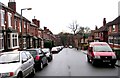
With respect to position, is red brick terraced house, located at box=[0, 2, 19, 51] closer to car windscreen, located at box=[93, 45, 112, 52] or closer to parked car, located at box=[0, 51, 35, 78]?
car windscreen, located at box=[93, 45, 112, 52]

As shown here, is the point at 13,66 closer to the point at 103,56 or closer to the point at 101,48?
the point at 103,56

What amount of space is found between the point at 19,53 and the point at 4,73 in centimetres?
240

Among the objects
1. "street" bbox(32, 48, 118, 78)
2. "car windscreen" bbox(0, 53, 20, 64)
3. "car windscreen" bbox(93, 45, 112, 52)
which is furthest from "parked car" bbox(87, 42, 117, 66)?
"car windscreen" bbox(0, 53, 20, 64)

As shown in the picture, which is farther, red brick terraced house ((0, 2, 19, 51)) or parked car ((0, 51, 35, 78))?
red brick terraced house ((0, 2, 19, 51))

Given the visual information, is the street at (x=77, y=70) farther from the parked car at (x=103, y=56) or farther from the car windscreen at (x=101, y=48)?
the car windscreen at (x=101, y=48)

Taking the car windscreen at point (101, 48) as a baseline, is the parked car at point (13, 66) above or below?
below

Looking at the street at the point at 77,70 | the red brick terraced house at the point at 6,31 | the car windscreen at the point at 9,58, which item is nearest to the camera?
the car windscreen at the point at 9,58

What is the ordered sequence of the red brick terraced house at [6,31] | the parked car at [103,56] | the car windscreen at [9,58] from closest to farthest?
the car windscreen at [9,58] → the parked car at [103,56] → the red brick terraced house at [6,31]

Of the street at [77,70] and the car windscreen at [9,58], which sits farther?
the street at [77,70]

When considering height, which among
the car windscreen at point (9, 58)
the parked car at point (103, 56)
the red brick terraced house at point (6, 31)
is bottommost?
the parked car at point (103, 56)

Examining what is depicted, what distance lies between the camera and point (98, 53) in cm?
1669

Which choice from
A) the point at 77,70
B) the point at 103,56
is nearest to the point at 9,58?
the point at 77,70

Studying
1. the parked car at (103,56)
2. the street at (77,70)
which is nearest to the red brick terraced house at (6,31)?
the street at (77,70)

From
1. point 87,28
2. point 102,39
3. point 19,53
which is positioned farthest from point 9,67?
point 87,28
